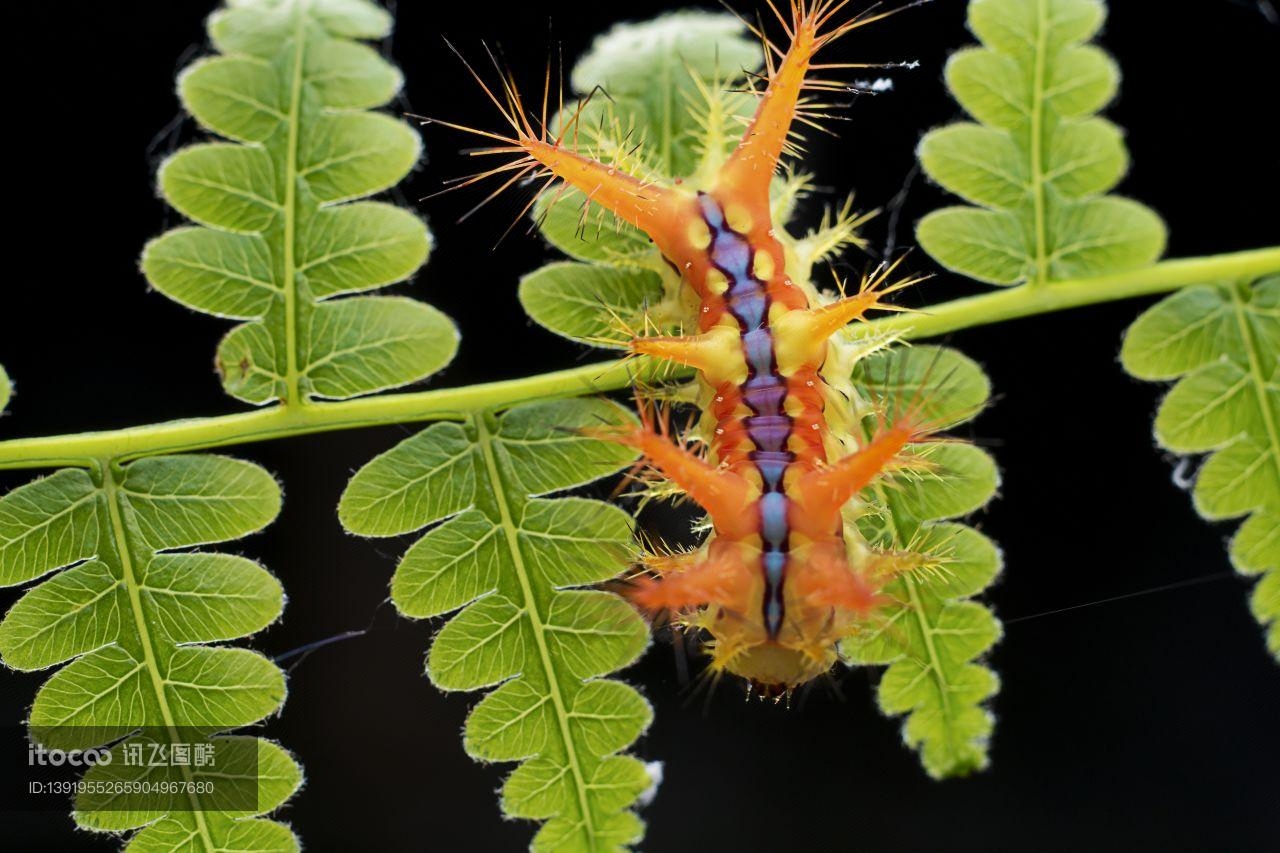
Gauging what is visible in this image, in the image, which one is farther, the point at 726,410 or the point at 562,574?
the point at 562,574

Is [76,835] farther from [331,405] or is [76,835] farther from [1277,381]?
[1277,381]

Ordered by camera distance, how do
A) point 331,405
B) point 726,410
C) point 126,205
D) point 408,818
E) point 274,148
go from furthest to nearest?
point 408,818, point 126,205, point 331,405, point 274,148, point 726,410

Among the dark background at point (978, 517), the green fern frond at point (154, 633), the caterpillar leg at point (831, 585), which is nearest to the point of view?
the caterpillar leg at point (831, 585)

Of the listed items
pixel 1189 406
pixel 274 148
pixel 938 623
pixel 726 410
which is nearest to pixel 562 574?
pixel 726 410

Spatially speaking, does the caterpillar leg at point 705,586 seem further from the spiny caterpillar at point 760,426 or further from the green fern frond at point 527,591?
the green fern frond at point 527,591

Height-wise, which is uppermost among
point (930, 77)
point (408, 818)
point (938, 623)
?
point (930, 77)

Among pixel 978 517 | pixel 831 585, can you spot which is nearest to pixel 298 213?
pixel 831 585

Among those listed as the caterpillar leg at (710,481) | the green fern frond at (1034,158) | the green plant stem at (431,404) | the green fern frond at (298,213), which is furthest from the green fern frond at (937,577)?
the green fern frond at (298,213)

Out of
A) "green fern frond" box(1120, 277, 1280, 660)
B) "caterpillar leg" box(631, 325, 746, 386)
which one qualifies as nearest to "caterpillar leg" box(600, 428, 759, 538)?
"caterpillar leg" box(631, 325, 746, 386)
